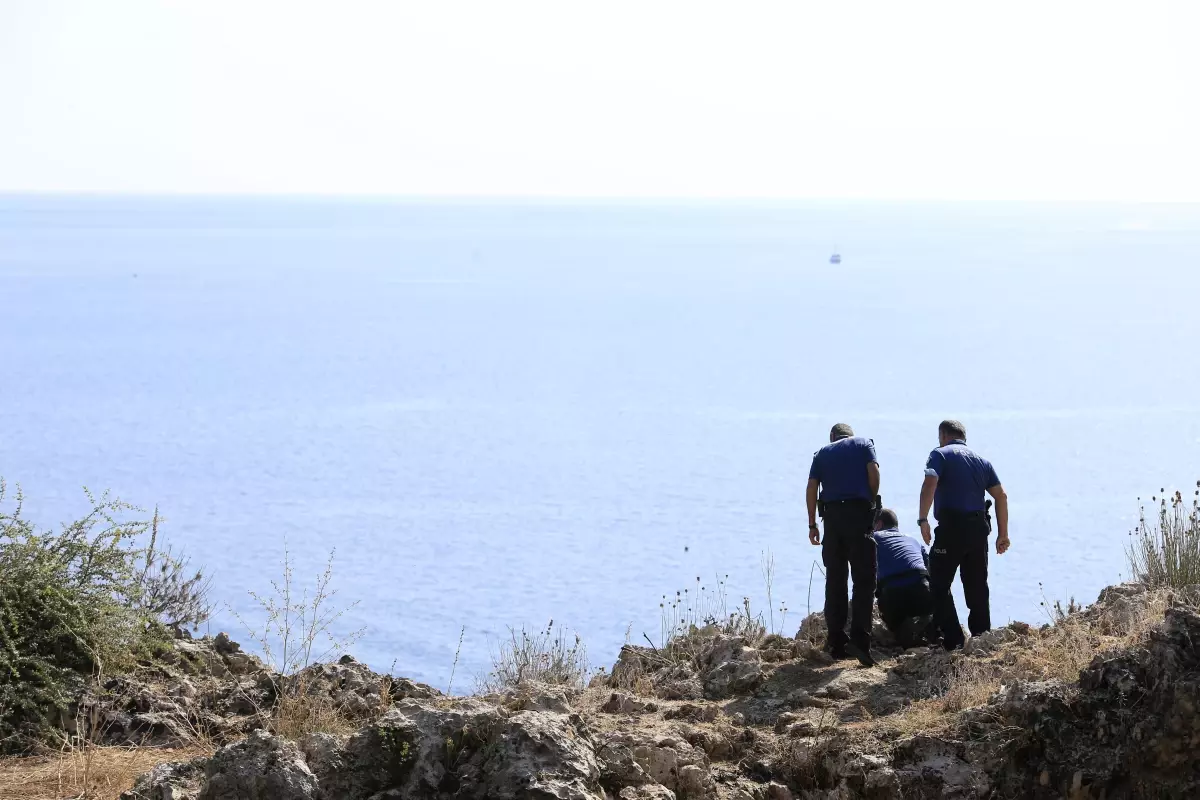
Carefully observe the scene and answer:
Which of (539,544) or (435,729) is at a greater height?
(435,729)

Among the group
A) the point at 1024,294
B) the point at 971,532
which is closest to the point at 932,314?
the point at 1024,294

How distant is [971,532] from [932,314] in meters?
111

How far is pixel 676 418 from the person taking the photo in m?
71.8

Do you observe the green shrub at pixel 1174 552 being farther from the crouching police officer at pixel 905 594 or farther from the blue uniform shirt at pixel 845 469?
the blue uniform shirt at pixel 845 469

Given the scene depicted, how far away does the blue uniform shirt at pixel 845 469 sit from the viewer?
10.2 m

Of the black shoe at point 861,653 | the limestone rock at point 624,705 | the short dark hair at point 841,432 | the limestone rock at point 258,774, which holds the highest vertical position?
the short dark hair at point 841,432

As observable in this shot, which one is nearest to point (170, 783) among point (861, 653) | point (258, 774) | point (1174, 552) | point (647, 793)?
point (258, 774)

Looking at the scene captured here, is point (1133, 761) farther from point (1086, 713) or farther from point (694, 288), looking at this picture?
point (694, 288)

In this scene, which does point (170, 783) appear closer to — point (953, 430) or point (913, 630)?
point (913, 630)

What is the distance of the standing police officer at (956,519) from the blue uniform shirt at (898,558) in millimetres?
147

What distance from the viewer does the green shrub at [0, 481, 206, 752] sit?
815 cm

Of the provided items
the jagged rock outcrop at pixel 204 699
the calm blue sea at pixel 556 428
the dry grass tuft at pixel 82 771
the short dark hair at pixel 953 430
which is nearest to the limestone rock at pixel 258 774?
the dry grass tuft at pixel 82 771

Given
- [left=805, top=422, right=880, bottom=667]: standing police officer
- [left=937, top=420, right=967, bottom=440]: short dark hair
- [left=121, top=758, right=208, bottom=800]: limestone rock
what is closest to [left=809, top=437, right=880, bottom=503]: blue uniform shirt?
[left=805, top=422, right=880, bottom=667]: standing police officer

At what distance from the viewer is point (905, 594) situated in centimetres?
1061
